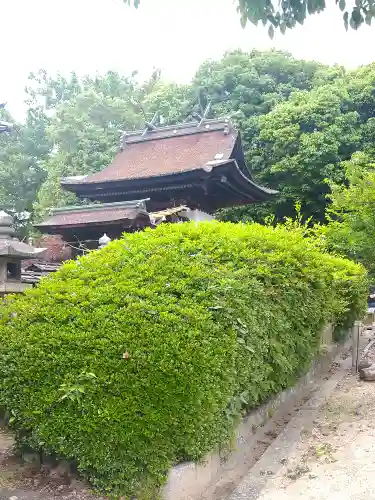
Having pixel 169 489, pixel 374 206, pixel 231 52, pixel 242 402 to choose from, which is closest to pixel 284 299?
pixel 242 402

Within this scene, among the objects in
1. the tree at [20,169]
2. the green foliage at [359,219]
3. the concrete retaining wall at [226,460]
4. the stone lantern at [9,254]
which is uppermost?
the tree at [20,169]

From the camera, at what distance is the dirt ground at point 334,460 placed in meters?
3.91

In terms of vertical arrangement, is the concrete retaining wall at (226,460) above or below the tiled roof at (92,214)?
below

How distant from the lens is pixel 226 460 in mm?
4449

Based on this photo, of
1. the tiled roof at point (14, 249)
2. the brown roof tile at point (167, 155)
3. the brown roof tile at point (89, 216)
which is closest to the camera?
the tiled roof at point (14, 249)

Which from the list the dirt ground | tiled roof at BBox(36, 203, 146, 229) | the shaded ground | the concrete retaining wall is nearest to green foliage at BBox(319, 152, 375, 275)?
the concrete retaining wall

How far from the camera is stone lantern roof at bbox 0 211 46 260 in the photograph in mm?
6211

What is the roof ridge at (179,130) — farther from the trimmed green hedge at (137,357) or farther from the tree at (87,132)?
the trimmed green hedge at (137,357)

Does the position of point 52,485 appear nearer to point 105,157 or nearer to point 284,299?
point 284,299

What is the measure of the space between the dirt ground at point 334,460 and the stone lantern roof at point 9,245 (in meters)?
3.98

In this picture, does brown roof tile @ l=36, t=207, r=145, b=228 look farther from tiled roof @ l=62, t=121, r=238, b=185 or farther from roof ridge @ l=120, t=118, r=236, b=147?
roof ridge @ l=120, t=118, r=236, b=147

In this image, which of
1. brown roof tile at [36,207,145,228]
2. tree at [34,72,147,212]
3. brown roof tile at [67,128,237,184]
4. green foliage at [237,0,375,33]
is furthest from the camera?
tree at [34,72,147,212]

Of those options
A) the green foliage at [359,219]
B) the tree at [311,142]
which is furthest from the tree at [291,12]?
the tree at [311,142]

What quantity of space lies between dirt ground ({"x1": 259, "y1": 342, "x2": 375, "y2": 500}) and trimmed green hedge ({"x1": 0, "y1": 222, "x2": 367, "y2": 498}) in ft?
2.11
